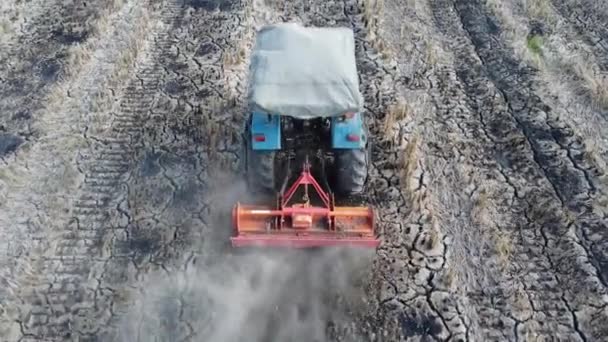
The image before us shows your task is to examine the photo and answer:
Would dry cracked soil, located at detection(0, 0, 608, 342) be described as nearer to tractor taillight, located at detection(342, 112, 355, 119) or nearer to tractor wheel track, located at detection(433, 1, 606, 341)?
tractor wheel track, located at detection(433, 1, 606, 341)

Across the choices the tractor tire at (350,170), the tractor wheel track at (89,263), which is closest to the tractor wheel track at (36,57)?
the tractor wheel track at (89,263)

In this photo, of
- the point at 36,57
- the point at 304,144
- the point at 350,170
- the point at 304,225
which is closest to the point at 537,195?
the point at 350,170

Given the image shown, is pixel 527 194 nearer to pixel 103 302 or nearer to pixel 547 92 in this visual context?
pixel 547 92

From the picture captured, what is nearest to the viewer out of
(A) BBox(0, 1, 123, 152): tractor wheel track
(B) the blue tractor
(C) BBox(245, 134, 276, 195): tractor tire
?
(B) the blue tractor

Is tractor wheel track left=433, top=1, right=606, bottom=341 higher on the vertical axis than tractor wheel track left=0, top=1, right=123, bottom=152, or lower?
lower

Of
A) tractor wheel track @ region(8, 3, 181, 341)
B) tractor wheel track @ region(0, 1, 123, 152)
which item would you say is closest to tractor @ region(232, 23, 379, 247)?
tractor wheel track @ region(8, 3, 181, 341)

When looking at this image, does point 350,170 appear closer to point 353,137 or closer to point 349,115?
point 353,137

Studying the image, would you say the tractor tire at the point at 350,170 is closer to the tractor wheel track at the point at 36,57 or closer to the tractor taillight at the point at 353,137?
the tractor taillight at the point at 353,137
